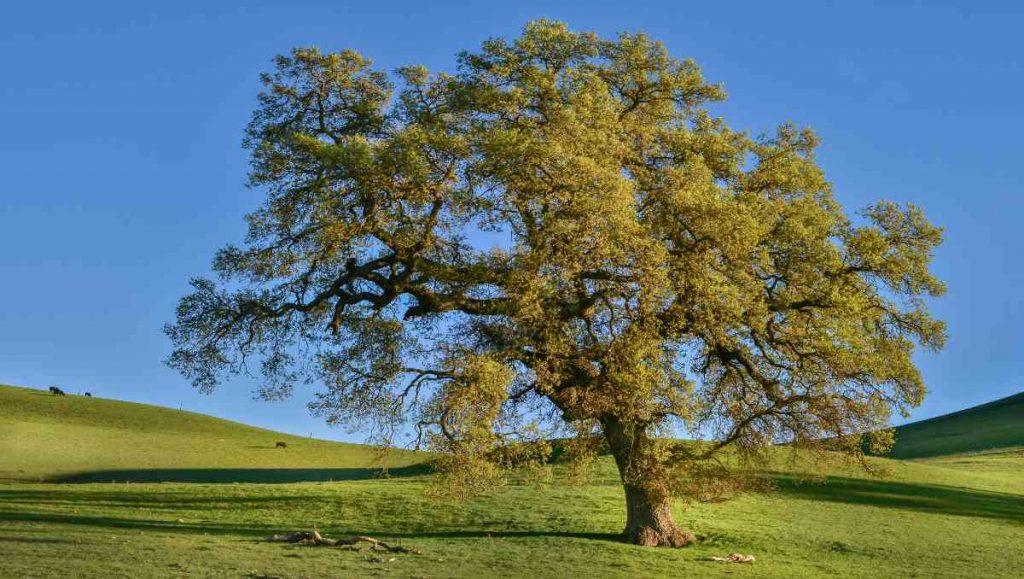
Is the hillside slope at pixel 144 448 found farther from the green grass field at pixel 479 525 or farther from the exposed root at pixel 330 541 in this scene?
the exposed root at pixel 330 541

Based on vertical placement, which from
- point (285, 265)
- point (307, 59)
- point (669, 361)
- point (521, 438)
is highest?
point (307, 59)

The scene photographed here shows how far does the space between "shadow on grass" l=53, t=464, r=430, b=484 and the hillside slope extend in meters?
0.06

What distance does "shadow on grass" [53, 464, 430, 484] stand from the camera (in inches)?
2302

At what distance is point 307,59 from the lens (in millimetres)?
32625

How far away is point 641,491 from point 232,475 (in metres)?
36.7

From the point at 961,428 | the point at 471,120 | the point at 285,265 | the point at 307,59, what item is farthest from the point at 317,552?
the point at 961,428

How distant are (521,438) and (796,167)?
13223 mm

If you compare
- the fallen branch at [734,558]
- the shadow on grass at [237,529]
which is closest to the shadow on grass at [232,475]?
the shadow on grass at [237,529]

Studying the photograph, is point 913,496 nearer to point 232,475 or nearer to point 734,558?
point 734,558

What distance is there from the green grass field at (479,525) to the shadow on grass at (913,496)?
108mm

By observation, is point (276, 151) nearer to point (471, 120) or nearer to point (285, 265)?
point (285, 265)

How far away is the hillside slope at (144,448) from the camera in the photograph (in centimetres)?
6072

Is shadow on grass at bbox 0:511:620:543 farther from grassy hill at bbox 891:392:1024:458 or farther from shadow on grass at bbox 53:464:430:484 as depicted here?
grassy hill at bbox 891:392:1024:458

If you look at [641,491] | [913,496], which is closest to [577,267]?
[641,491]
